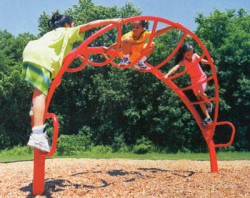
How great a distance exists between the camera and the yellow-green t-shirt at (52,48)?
4.13 meters

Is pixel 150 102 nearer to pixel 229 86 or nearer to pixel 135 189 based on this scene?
pixel 229 86

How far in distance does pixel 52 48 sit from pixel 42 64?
27 centimetres

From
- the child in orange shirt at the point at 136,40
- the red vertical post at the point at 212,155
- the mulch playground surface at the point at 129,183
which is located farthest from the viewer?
the red vertical post at the point at 212,155

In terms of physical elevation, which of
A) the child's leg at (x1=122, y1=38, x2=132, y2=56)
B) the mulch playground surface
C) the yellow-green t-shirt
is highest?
the child's leg at (x1=122, y1=38, x2=132, y2=56)

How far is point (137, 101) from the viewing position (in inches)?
748

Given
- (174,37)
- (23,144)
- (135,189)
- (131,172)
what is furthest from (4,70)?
(135,189)

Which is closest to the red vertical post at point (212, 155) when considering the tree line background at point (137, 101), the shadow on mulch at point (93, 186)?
the shadow on mulch at point (93, 186)

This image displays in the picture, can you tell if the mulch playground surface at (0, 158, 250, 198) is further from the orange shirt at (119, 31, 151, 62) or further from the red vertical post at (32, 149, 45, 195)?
the orange shirt at (119, 31, 151, 62)

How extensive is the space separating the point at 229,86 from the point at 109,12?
10.5 metres

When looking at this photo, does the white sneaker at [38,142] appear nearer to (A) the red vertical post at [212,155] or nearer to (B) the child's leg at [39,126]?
(B) the child's leg at [39,126]

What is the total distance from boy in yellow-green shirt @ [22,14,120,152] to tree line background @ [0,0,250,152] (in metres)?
13.1

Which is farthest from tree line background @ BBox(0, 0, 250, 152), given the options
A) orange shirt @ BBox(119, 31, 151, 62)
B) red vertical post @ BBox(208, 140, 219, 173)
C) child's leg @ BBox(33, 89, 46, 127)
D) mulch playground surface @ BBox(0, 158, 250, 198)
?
child's leg @ BBox(33, 89, 46, 127)

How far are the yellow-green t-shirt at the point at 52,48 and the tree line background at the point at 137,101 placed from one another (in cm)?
1305

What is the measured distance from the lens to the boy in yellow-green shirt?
3905mm
